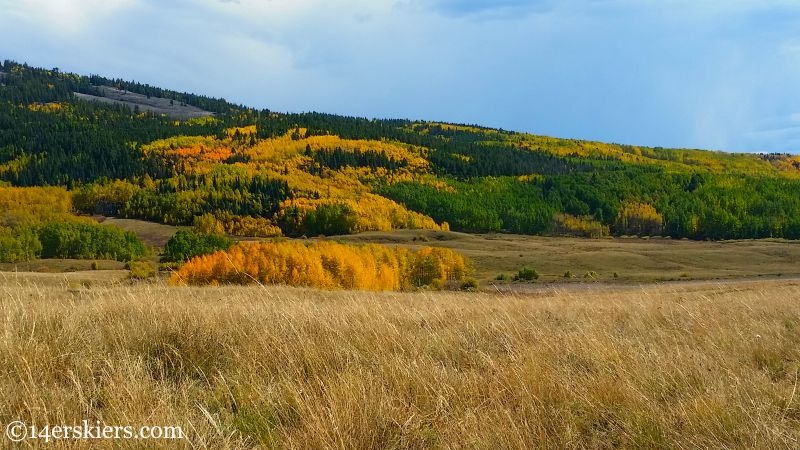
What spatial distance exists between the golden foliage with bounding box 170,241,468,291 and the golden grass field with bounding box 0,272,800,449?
6357 centimetres

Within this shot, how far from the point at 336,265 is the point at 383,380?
83432mm

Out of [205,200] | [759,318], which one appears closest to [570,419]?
[759,318]

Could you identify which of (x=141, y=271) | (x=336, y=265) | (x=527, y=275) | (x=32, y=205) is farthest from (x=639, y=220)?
(x=32, y=205)

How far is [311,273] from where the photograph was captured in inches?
3258

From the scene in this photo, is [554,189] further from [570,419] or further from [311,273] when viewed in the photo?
[570,419]

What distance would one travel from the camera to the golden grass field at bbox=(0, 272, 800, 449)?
4.00 m

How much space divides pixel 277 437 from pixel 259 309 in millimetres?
3988

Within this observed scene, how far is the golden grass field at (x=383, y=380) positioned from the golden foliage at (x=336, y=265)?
6357 cm

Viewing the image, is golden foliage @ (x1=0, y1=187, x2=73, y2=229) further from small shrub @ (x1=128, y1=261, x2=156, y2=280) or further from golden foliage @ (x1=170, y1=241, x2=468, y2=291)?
golden foliage @ (x1=170, y1=241, x2=468, y2=291)

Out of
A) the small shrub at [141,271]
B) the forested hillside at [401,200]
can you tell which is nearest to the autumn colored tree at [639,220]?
the forested hillside at [401,200]

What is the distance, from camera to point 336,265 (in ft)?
288

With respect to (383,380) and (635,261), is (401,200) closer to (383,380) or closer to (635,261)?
(635,261)

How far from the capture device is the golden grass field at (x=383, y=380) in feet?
13.1

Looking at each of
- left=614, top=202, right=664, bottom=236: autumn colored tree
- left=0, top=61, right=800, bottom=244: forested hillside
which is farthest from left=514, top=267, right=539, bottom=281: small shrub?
left=614, top=202, right=664, bottom=236: autumn colored tree
